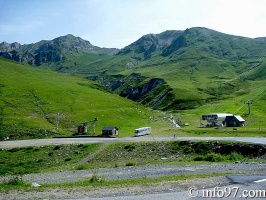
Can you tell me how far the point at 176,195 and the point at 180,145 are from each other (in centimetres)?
4119

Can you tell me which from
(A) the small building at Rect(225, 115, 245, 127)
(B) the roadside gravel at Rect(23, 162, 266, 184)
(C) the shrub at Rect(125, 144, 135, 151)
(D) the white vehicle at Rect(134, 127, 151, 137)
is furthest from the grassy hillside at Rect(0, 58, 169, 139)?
(B) the roadside gravel at Rect(23, 162, 266, 184)

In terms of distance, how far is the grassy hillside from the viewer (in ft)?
320

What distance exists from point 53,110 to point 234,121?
69.0 meters

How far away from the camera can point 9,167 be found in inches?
2088

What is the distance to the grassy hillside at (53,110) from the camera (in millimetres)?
97438

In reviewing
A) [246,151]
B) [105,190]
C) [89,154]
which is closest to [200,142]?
[246,151]

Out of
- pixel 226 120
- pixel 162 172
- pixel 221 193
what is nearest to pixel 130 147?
pixel 162 172

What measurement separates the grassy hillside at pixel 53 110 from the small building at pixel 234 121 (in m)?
23.5

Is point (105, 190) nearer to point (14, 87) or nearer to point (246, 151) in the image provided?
point (246, 151)

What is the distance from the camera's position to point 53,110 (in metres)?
122

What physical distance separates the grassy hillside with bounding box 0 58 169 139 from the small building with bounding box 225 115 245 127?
924 inches

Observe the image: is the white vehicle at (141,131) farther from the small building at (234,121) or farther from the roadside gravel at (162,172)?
the roadside gravel at (162,172)

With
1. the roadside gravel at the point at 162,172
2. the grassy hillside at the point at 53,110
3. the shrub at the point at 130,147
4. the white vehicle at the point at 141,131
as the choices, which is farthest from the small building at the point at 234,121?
the roadside gravel at the point at 162,172

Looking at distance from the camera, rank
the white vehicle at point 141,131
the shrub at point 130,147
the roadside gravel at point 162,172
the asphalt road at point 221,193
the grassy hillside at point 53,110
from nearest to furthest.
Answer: the asphalt road at point 221,193 < the roadside gravel at point 162,172 < the shrub at point 130,147 < the white vehicle at point 141,131 < the grassy hillside at point 53,110
